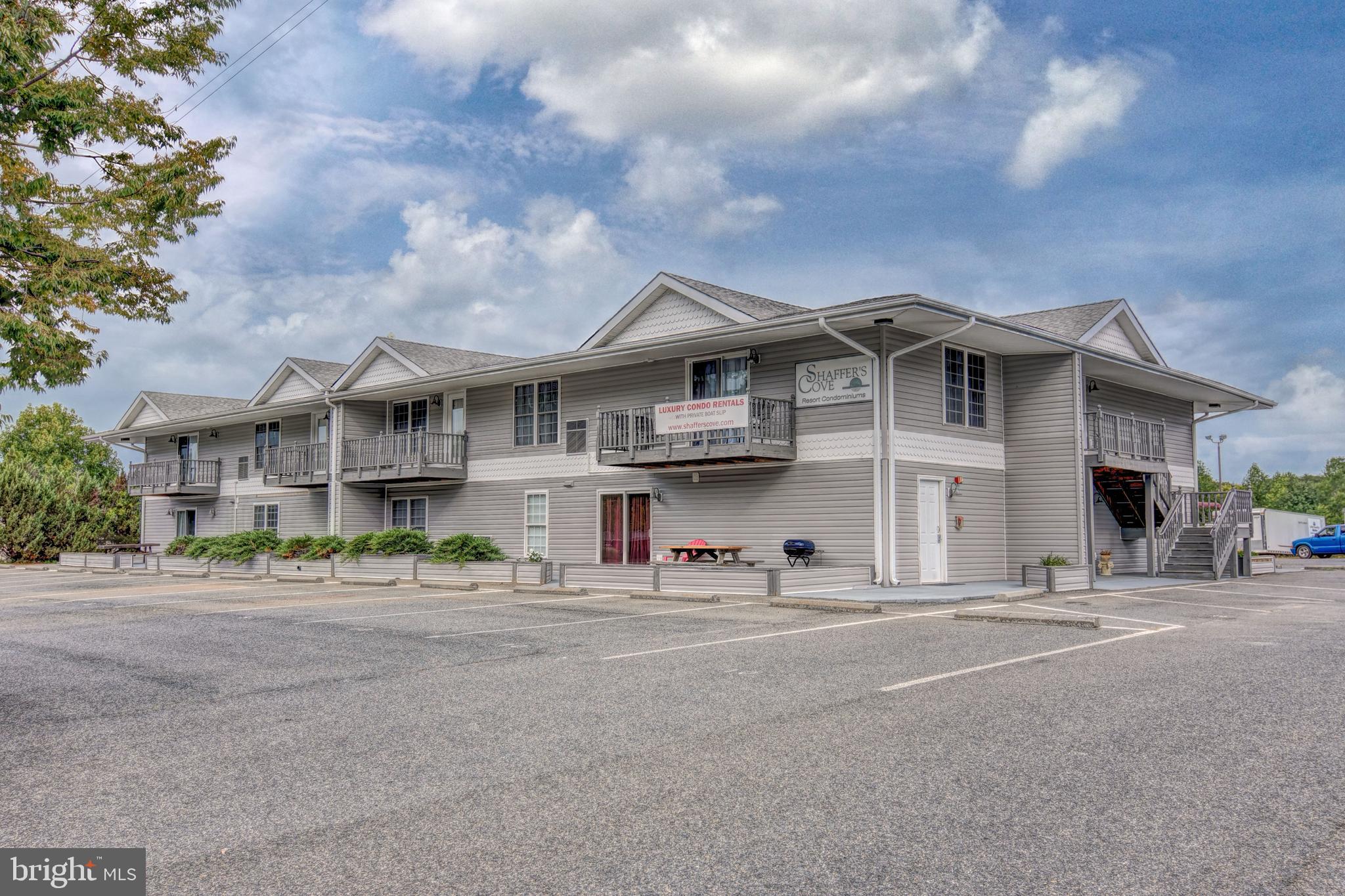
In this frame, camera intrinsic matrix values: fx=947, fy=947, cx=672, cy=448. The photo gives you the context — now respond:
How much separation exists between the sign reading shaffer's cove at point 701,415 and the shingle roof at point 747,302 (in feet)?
6.46

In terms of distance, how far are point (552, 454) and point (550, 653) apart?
1438cm

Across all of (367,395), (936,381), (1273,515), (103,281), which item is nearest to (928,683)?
(103,281)

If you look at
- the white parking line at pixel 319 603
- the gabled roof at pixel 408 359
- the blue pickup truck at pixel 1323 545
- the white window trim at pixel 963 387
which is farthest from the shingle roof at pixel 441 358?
the blue pickup truck at pixel 1323 545

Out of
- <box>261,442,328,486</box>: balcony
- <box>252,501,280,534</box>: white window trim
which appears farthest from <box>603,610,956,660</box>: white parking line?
<box>252,501,280,534</box>: white window trim

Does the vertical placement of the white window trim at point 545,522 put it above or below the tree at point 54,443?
below

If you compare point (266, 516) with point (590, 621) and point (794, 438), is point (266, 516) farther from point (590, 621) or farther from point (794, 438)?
point (590, 621)

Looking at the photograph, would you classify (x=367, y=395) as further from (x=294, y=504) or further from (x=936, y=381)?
(x=936, y=381)

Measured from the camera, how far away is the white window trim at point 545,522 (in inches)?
944

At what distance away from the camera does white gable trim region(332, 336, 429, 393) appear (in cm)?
2731

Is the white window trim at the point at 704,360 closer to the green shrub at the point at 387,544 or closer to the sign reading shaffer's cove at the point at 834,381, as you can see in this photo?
the sign reading shaffer's cove at the point at 834,381

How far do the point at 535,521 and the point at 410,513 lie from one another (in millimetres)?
5753

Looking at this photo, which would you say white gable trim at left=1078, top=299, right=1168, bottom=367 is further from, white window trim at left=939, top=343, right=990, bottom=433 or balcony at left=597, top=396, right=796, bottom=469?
balcony at left=597, top=396, right=796, bottom=469

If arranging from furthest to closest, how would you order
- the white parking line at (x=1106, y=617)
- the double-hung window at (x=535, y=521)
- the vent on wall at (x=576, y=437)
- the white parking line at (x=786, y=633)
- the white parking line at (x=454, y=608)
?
the double-hung window at (x=535, y=521) < the vent on wall at (x=576, y=437) < the white parking line at (x=454, y=608) < the white parking line at (x=1106, y=617) < the white parking line at (x=786, y=633)

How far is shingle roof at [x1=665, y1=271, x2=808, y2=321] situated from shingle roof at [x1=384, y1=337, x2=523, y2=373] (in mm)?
6717
